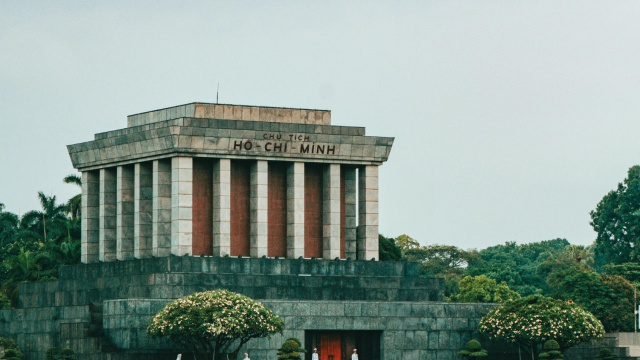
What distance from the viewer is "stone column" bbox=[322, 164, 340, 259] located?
6888cm

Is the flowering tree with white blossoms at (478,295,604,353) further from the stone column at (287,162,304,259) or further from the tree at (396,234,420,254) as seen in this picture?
the tree at (396,234,420,254)

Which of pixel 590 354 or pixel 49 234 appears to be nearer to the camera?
pixel 590 354

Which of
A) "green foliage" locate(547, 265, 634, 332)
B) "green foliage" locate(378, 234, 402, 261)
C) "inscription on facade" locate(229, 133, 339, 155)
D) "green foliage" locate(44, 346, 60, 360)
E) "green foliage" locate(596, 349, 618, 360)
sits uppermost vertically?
"inscription on facade" locate(229, 133, 339, 155)

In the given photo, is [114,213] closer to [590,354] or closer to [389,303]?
[389,303]

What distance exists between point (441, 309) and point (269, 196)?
390 inches

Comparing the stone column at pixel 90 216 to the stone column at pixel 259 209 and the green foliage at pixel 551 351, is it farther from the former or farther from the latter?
the green foliage at pixel 551 351

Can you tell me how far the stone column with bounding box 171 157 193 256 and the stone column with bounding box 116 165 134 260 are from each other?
4.52 metres

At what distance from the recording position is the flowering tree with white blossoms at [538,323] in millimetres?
63156

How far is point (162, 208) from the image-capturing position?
6731 centimetres

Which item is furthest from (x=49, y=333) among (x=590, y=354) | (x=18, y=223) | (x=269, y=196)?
(x=18, y=223)

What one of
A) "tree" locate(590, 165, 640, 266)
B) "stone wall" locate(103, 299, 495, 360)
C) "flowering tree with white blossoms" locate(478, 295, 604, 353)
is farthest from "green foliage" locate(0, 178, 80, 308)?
"tree" locate(590, 165, 640, 266)

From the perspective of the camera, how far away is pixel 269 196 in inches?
2699

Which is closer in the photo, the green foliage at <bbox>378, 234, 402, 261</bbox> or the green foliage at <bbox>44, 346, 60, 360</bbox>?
the green foliage at <bbox>44, 346, 60, 360</bbox>

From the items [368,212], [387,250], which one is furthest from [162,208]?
[387,250]
